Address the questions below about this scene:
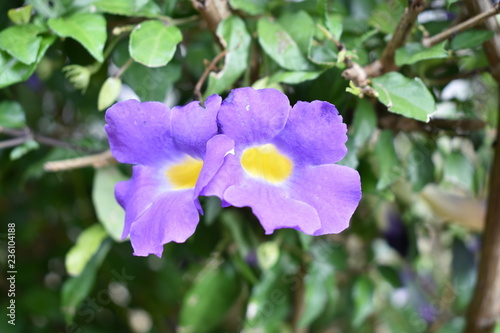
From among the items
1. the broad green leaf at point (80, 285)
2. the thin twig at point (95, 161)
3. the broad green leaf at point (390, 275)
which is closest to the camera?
the thin twig at point (95, 161)

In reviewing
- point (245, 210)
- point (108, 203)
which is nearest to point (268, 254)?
point (245, 210)

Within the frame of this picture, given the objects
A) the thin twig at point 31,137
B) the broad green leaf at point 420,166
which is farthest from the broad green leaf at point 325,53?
the thin twig at point 31,137

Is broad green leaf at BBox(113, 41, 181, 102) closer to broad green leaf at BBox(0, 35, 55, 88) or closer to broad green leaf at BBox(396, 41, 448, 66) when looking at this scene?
broad green leaf at BBox(0, 35, 55, 88)

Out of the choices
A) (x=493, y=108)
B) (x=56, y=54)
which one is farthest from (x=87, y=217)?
(x=493, y=108)

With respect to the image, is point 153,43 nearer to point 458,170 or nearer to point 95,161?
point 95,161

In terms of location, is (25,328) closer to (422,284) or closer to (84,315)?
(84,315)

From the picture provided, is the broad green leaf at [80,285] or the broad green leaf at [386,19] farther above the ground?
the broad green leaf at [386,19]

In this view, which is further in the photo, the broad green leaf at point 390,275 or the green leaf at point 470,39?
the broad green leaf at point 390,275

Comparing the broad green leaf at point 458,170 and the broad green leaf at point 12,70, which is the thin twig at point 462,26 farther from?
the broad green leaf at point 12,70
